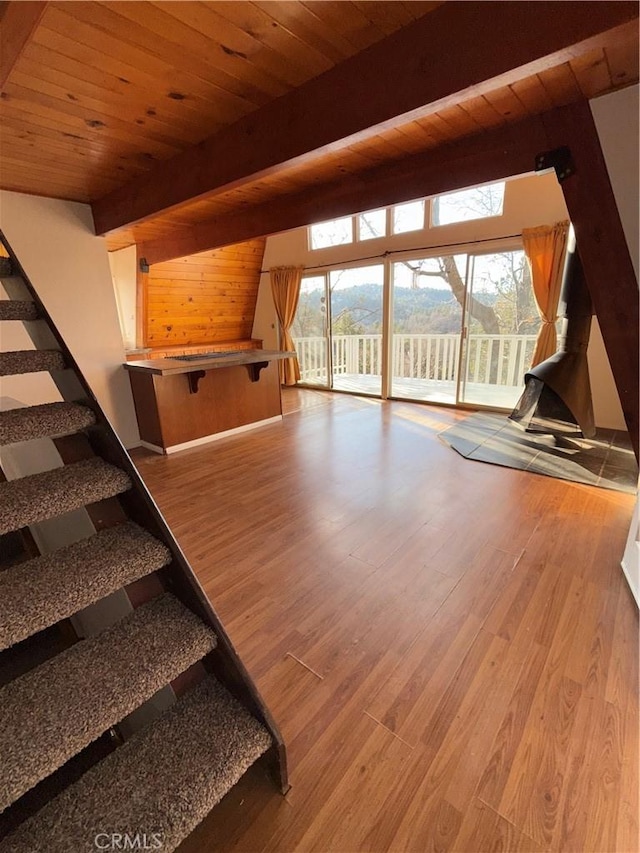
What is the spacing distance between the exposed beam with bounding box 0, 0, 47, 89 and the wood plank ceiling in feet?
0.04

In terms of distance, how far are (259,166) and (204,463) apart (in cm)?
246

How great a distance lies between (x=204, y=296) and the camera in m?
6.29

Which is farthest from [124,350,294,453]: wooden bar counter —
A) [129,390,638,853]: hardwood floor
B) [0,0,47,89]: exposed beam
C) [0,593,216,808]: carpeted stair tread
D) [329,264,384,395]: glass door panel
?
[0,593,216,808]: carpeted stair tread

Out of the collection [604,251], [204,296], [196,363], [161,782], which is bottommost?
[161,782]

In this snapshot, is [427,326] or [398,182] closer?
[398,182]

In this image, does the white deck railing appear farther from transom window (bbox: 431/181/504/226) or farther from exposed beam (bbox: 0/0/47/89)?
exposed beam (bbox: 0/0/47/89)

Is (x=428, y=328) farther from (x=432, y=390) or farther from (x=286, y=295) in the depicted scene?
(x=286, y=295)

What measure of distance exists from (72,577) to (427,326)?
556cm

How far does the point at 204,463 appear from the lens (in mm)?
3574

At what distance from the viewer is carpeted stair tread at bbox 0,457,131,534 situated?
1158 millimetres

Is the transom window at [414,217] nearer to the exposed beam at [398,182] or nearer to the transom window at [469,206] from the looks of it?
the transom window at [469,206]

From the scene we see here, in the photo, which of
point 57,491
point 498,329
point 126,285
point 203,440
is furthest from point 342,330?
point 57,491

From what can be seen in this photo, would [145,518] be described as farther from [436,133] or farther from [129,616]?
[436,133]

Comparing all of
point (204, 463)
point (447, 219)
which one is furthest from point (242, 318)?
point (204, 463)
